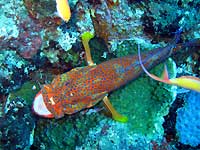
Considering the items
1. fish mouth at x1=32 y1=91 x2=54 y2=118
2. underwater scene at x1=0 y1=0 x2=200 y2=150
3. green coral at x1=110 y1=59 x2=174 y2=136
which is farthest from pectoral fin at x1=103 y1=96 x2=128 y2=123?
fish mouth at x1=32 y1=91 x2=54 y2=118

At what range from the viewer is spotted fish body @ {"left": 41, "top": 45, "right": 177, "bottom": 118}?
130 inches

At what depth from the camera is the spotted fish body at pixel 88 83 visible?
10.9ft

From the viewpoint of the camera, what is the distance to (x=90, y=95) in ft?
11.3

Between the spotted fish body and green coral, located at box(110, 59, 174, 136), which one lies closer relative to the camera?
the spotted fish body

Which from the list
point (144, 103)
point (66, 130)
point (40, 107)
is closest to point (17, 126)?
point (40, 107)

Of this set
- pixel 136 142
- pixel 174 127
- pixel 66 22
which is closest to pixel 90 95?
pixel 136 142

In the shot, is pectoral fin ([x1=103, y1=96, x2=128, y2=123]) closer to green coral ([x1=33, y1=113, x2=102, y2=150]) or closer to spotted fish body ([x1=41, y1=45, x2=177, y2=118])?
spotted fish body ([x1=41, y1=45, x2=177, y2=118])

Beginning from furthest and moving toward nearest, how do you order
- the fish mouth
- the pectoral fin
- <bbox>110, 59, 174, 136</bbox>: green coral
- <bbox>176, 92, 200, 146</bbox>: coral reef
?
<bbox>176, 92, 200, 146</bbox>: coral reef, <bbox>110, 59, 174, 136</bbox>: green coral, the pectoral fin, the fish mouth

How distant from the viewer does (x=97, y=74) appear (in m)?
3.50

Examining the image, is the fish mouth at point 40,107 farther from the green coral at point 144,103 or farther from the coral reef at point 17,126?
the green coral at point 144,103

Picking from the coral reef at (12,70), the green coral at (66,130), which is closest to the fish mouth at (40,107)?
the green coral at (66,130)

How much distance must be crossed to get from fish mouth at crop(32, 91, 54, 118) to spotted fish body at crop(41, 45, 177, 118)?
3.8 inches

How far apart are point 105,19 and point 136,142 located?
75.0 inches

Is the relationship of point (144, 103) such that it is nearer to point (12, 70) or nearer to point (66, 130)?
point (66, 130)
